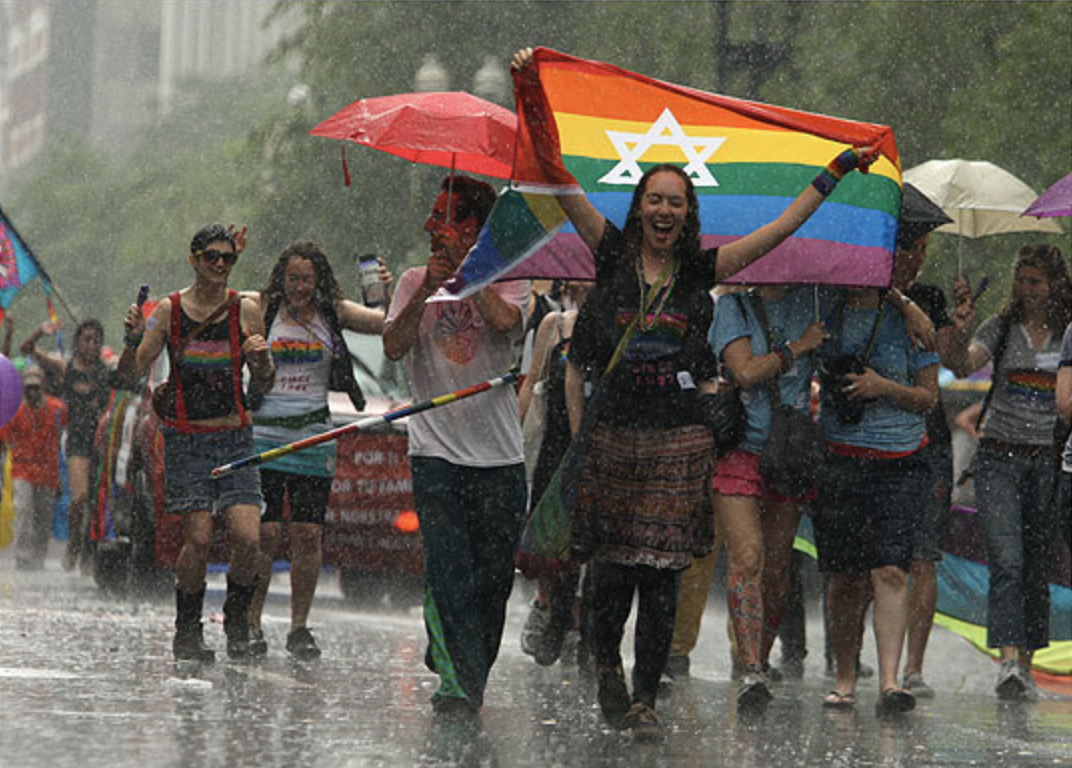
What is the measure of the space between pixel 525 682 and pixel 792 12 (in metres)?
17.2

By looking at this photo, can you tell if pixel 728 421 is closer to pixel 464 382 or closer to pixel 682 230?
pixel 464 382

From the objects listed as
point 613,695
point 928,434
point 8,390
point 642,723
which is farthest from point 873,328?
point 8,390

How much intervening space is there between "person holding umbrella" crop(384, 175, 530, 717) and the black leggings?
1.96ft

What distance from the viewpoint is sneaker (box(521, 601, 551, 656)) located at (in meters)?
11.0

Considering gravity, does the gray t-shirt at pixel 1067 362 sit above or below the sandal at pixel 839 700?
above

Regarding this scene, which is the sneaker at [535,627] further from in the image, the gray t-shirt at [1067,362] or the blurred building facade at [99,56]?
the blurred building facade at [99,56]

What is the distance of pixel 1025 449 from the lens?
11016 millimetres

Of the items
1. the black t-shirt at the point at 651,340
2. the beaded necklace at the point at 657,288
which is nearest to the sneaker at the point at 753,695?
the black t-shirt at the point at 651,340

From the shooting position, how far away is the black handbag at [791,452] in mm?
9312

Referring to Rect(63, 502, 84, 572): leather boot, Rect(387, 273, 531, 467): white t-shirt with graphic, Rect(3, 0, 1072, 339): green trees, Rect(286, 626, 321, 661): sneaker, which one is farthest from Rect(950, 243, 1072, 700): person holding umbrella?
Rect(63, 502, 84, 572): leather boot

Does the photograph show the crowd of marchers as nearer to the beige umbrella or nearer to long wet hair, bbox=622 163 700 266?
long wet hair, bbox=622 163 700 266

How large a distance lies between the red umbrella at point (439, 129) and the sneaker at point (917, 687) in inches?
113

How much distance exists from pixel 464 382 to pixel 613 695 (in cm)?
129

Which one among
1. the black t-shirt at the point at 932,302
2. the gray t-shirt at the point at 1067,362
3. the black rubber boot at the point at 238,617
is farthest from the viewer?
the black rubber boot at the point at 238,617
